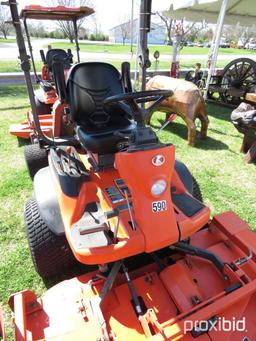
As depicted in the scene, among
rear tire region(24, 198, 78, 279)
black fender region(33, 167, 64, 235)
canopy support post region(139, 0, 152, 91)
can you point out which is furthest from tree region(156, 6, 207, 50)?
rear tire region(24, 198, 78, 279)

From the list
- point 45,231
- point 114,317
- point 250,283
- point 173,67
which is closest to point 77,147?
point 45,231

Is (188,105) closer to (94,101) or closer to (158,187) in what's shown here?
(94,101)

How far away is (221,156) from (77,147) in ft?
6.85

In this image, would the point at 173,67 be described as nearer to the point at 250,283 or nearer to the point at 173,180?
the point at 173,180

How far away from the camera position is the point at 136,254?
1.44 metres

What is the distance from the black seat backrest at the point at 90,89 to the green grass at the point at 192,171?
108 cm

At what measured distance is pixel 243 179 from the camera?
322 centimetres

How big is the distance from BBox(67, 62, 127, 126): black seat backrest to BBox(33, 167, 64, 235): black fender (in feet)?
1.88

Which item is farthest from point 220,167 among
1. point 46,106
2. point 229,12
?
point 229,12

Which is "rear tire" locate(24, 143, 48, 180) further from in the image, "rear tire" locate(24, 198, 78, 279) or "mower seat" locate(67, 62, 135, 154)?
"rear tire" locate(24, 198, 78, 279)

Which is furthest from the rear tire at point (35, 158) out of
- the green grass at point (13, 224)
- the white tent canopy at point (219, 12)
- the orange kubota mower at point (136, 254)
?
the white tent canopy at point (219, 12)

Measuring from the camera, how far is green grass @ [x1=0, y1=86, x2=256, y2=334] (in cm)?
204

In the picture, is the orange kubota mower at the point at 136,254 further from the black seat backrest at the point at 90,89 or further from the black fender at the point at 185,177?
the black seat backrest at the point at 90,89

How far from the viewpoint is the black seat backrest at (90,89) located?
2201mm
